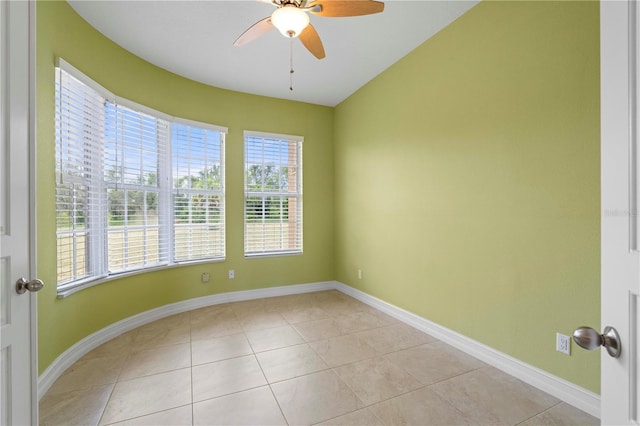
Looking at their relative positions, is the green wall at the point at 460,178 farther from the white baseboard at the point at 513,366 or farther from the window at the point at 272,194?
the window at the point at 272,194

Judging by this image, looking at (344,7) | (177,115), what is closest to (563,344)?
(344,7)

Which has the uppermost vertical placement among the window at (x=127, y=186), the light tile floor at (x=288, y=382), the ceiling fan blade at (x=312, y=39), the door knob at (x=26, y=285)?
the ceiling fan blade at (x=312, y=39)

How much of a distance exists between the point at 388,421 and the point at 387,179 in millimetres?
2407

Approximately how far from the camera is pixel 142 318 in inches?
122

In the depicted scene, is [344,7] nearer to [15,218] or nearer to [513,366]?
[15,218]

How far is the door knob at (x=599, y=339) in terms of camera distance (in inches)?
28.6

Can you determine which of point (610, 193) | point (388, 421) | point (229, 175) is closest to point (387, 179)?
point (229, 175)

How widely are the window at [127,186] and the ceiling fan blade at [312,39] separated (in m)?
1.84

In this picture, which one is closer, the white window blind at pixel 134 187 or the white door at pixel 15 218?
the white door at pixel 15 218

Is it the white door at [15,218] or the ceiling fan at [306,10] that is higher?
the ceiling fan at [306,10]

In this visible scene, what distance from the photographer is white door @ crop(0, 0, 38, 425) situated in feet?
3.39

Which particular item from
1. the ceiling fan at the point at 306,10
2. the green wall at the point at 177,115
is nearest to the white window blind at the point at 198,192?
the green wall at the point at 177,115

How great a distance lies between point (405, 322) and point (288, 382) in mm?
1562

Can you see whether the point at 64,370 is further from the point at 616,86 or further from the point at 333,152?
the point at 333,152
